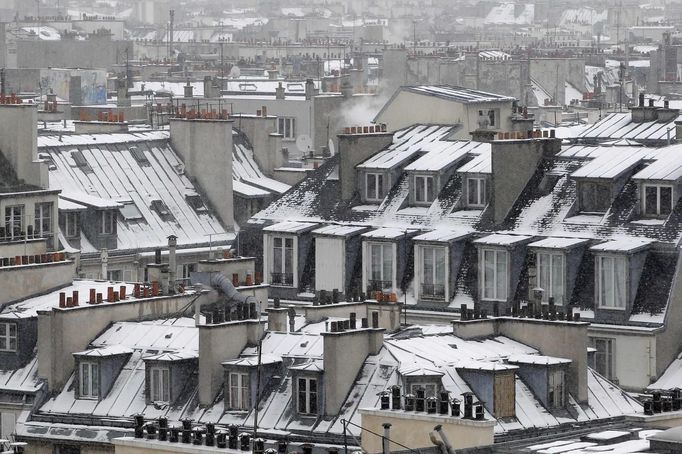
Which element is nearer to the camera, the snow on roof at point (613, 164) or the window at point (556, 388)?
the window at point (556, 388)

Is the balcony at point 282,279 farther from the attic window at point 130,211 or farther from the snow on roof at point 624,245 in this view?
the attic window at point 130,211

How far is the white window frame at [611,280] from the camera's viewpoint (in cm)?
5681

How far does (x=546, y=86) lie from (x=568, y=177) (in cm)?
6933

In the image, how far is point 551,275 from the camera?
58438mm

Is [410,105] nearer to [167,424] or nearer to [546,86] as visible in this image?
[167,424]

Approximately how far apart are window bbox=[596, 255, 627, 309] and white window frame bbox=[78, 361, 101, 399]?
36.1 feet

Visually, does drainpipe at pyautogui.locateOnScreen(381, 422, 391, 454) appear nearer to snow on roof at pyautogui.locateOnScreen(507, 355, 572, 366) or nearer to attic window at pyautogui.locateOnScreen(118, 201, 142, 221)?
snow on roof at pyautogui.locateOnScreen(507, 355, 572, 366)

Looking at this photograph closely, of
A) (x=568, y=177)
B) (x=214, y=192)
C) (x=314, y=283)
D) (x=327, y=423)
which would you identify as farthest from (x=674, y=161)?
(x=214, y=192)

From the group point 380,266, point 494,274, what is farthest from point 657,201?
point 380,266

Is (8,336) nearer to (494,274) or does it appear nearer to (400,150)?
(494,274)

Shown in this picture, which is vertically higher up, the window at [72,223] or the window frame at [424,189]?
the window frame at [424,189]

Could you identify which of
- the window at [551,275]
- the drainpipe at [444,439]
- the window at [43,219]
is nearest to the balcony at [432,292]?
the window at [551,275]

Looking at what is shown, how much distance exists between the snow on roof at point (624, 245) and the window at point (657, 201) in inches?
36.4

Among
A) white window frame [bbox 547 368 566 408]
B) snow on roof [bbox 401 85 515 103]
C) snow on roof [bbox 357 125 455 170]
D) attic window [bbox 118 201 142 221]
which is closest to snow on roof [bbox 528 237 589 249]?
snow on roof [bbox 357 125 455 170]
